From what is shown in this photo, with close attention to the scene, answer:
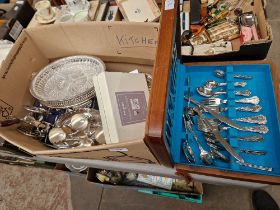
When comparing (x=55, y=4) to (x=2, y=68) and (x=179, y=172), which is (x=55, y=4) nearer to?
(x=2, y=68)

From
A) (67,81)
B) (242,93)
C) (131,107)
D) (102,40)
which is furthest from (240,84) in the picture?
(67,81)

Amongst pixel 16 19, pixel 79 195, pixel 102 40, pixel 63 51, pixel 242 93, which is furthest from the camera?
pixel 79 195

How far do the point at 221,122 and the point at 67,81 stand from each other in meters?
0.61

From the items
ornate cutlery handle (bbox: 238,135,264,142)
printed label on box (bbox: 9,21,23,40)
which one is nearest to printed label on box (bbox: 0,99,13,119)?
printed label on box (bbox: 9,21,23,40)

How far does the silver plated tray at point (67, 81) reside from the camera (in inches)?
37.4

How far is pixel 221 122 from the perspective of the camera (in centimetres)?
82

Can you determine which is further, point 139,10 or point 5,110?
point 139,10

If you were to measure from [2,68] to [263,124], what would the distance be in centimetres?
90

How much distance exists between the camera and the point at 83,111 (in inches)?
37.2

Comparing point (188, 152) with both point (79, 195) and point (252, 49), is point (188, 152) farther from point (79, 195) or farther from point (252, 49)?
point (79, 195)

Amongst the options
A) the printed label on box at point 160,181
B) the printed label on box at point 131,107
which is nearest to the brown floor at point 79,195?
the printed label on box at point 160,181

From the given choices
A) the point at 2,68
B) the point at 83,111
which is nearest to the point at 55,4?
the point at 2,68

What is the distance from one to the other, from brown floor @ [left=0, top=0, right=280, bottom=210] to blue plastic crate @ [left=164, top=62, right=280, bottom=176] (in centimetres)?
55

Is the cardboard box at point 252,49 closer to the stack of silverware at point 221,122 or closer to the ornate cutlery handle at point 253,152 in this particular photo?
the stack of silverware at point 221,122
